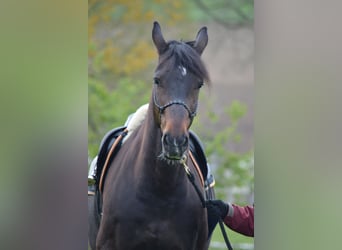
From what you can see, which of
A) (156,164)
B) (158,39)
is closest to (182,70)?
(158,39)

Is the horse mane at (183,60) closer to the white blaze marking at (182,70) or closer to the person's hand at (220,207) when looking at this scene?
the white blaze marking at (182,70)

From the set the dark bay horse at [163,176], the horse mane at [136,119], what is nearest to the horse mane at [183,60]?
the dark bay horse at [163,176]

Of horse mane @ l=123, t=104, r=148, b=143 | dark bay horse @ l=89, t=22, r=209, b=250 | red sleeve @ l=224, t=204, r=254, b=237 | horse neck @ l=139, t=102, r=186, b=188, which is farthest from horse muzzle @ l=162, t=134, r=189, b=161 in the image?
horse mane @ l=123, t=104, r=148, b=143

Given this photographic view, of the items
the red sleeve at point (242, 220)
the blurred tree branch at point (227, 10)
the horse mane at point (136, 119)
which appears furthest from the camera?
the horse mane at point (136, 119)

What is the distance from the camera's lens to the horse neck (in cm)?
170

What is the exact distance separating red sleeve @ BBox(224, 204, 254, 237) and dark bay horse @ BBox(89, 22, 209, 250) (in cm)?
12

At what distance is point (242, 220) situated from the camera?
1641 millimetres

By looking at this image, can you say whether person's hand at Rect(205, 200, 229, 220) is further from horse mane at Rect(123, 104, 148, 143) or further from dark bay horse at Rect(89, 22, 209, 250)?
horse mane at Rect(123, 104, 148, 143)

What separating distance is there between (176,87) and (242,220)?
1.31ft

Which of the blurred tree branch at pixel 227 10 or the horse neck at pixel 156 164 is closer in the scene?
the blurred tree branch at pixel 227 10

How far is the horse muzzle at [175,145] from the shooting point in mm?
1526

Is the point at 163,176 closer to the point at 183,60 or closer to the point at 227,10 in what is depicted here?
the point at 183,60

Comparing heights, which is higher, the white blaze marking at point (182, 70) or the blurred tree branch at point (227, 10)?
the blurred tree branch at point (227, 10)
